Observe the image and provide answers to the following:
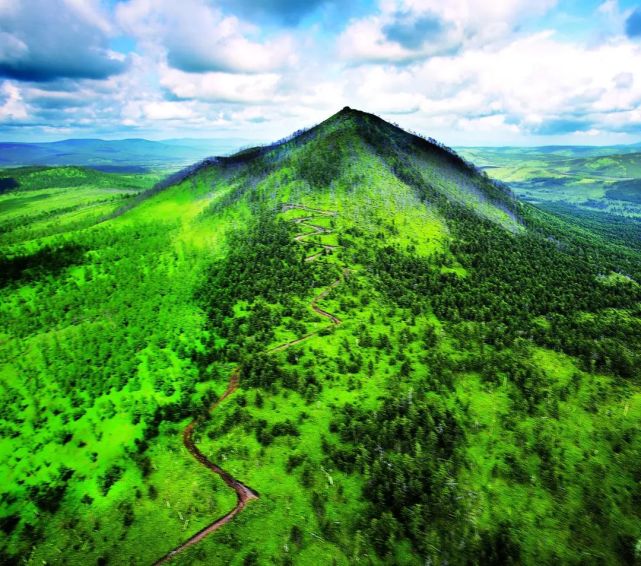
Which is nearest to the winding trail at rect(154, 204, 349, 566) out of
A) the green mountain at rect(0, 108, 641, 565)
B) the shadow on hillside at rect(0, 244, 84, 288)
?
the green mountain at rect(0, 108, 641, 565)

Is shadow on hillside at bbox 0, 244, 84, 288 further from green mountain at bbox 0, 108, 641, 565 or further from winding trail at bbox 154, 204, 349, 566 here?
winding trail at bbox 154, 204, 349, 566

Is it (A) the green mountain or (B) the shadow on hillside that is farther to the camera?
(B) the shadow on hillside

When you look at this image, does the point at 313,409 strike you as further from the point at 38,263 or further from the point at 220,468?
the point at 38,263

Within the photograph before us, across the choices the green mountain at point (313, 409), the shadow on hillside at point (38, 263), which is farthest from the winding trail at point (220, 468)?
the shadow on hillside at point (38, 263)

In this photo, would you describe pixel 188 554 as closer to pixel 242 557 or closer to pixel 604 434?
pixel 242 557

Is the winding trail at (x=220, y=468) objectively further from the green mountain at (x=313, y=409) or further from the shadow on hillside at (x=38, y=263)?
the shadow on hillside at (x=38, y=263)

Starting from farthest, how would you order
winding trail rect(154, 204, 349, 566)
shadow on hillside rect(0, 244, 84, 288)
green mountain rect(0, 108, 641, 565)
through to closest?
shadow on hillside rect(0, 244, 84, 288), green mountain rect(0, 108, 641, 565), winding trail rect(154, 204, 349, 566)

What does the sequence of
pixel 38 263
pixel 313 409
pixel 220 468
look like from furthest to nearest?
pixel 38 263
pixel 313 409
pixel 220 468

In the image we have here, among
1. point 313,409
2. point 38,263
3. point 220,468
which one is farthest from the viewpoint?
point 38,263

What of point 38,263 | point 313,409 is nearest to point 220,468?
point 313,409
